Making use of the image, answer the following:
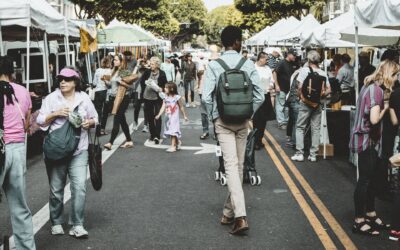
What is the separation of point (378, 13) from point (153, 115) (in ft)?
21.2

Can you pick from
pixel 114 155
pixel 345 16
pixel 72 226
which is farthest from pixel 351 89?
pixel 72 226

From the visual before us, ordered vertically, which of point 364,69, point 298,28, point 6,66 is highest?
point 298,28

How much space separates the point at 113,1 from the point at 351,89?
30.1 metres

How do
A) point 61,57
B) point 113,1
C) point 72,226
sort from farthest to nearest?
point 113,1 < point 61,57 < point 72,226

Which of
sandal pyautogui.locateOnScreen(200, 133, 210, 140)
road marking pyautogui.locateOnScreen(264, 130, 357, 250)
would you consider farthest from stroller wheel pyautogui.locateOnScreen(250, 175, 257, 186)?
sandal pyautogui.locateOnScreen(200, 133, 210, 140)

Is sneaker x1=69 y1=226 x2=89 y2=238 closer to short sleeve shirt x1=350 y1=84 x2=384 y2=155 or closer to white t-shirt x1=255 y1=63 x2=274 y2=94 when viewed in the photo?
short sleeve shirt x1=350 y1=84 x2=384 y2=155

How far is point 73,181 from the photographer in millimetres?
5699

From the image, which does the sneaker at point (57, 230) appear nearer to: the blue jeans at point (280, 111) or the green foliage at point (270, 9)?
the blue jeans at point (280, 111)

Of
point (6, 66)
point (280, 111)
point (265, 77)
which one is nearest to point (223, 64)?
point (6, 66)

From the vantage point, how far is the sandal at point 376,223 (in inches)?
238

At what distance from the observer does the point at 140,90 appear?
14.1 meters

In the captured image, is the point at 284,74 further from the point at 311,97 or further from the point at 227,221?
the point at 227,221

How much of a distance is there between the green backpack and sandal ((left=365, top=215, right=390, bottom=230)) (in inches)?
66.5

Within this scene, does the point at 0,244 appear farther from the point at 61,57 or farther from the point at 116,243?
the point at 61,57
